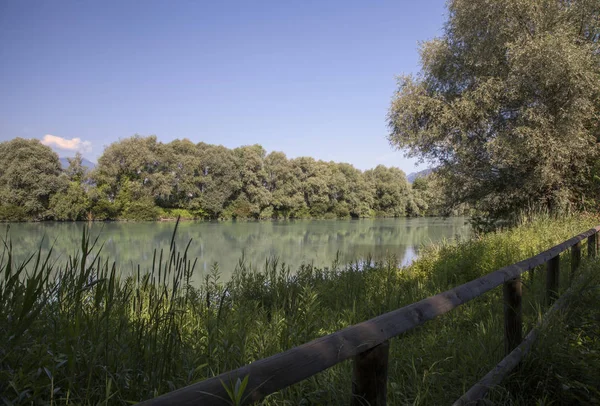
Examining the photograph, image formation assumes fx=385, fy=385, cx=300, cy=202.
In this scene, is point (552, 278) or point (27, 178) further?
point (27, 178)

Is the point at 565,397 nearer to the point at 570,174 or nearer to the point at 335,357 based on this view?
the point at 335,357

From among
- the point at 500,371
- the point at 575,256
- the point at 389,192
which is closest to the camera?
the point at 500,371

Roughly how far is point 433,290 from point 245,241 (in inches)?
795

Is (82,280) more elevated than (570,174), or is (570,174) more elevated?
(570,174)

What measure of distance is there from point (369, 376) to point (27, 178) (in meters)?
42.7

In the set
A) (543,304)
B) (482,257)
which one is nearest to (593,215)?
(482,257)

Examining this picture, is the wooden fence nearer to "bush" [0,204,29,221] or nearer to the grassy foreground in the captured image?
the grassy foreground

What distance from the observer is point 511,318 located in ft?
7.66

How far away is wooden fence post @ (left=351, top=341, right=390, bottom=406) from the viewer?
1175 millimetres

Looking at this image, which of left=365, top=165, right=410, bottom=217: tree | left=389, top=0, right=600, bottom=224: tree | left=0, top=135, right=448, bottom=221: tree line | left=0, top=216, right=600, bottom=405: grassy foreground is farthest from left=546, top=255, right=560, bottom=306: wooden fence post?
left=365, top=165, right=410, bottom=217: tree

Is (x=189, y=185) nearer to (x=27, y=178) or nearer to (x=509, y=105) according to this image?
(x=27, y=178)

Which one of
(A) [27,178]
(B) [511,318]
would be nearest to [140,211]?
(A) [27,178]

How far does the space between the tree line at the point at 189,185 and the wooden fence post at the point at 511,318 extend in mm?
41366

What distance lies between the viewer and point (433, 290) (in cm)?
565
